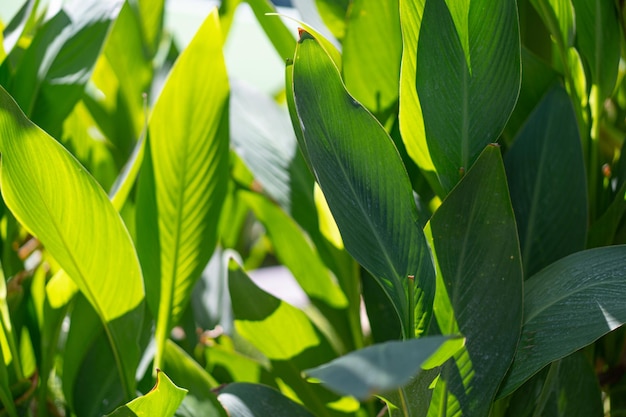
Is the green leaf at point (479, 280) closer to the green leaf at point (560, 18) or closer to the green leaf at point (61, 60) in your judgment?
the green leaf at point (560, 18)

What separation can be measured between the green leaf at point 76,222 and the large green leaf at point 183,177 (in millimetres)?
33

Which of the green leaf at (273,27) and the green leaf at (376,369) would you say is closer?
the green leaf at (376,369)

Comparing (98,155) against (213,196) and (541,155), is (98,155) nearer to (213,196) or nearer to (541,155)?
(213,196)

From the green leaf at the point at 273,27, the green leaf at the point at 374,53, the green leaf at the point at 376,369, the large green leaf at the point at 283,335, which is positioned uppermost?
the green leaf at the point at 273,27

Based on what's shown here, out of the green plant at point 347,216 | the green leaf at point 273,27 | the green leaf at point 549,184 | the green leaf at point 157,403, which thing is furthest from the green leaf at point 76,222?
the green leaf at point 549,184

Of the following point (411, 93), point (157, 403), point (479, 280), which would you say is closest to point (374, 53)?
point (411, 93)

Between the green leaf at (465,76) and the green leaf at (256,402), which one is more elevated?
the green leaf at (465,76)

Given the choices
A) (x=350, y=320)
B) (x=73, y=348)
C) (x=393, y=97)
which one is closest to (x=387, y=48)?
(x=393, y=97)

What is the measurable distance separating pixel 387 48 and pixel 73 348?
401 millimetres

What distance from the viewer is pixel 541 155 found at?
0.54 meters

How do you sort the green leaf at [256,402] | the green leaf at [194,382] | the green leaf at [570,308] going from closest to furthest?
the green leaf at [570,308]
the green leaf at [256,402]
the green leaf at [194,382]

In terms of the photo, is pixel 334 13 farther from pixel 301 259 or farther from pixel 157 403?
pixel 157 403

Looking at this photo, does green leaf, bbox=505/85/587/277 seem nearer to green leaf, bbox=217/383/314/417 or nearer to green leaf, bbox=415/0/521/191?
green leaf, bbox=415/0/521/191

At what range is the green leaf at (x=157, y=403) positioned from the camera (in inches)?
18.7
